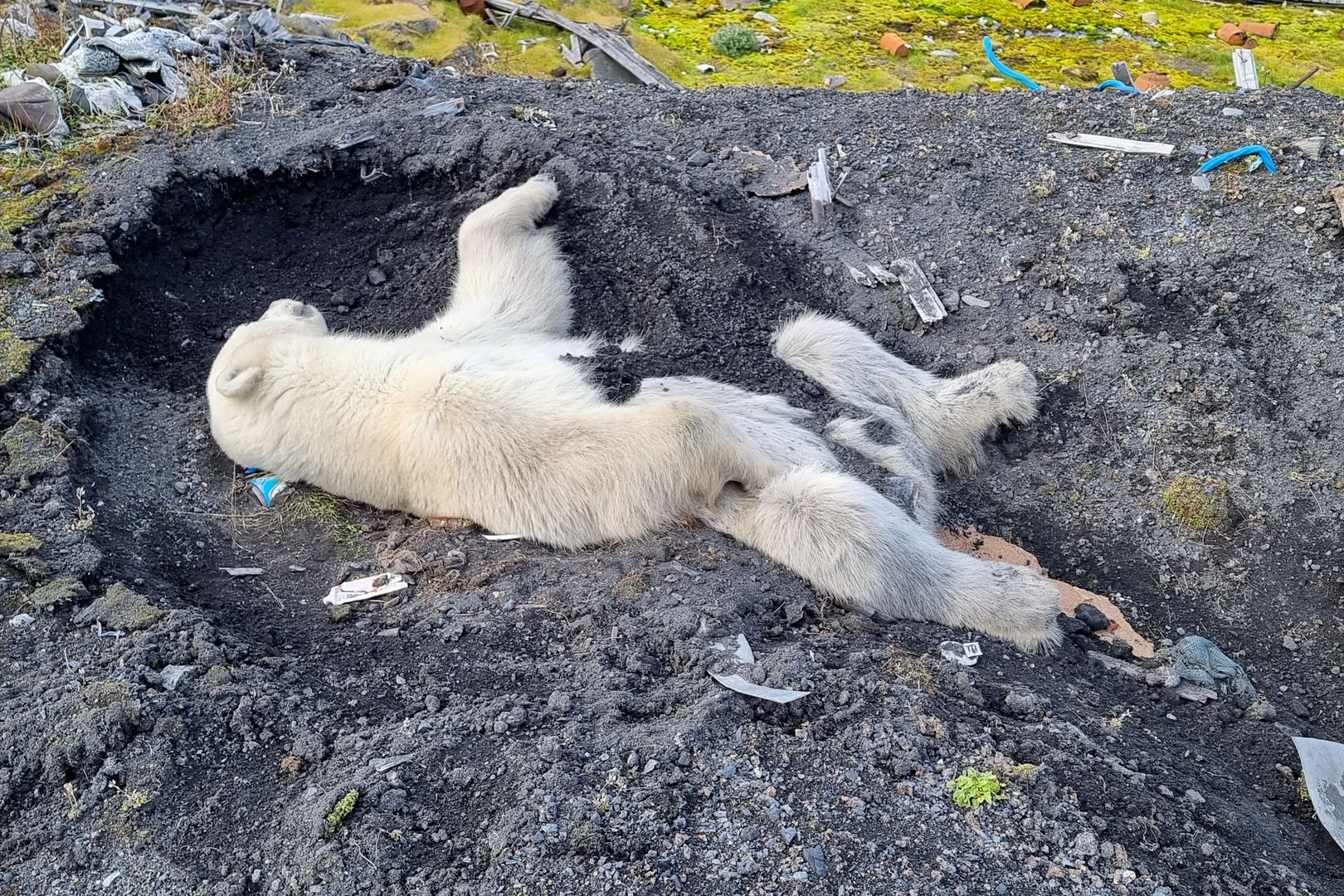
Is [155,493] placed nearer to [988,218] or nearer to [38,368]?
→ [38,368]

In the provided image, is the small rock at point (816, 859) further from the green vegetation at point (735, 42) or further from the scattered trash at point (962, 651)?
the green vegetation at point (735, 42)

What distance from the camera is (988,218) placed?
6941 mm

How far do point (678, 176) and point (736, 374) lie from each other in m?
1.99

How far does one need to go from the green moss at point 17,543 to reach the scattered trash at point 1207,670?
551cm

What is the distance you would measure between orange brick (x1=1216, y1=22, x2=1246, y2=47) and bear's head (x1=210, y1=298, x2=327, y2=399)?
14.2m

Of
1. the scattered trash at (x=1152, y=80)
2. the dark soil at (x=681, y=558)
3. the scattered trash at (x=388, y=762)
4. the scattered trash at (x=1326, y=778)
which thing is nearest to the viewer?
the dark soil at (x=681, y=558)

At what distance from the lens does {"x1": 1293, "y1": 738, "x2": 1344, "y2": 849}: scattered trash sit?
3666 mm

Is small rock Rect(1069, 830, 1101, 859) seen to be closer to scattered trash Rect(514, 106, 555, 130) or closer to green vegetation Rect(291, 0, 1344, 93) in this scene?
scattered trash Rect(514, 106, 555, 130)

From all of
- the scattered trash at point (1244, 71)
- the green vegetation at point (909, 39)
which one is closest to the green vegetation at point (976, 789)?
the green vegetation at point (909, 39)

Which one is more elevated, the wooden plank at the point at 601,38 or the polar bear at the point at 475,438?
the wooden plank at the point at 601,38

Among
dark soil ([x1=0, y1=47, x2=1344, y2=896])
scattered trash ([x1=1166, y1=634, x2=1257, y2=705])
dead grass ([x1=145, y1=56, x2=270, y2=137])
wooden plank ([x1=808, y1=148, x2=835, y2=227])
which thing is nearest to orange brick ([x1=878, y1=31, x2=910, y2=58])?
dark soil ([x1=0, y1=47, x2=1344, y2=896])

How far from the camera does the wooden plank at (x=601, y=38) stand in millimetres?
11797

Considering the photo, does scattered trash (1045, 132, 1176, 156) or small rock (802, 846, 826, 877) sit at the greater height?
scattered trash (1045, 132, 1176, 156)

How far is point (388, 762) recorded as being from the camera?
3.54 m
